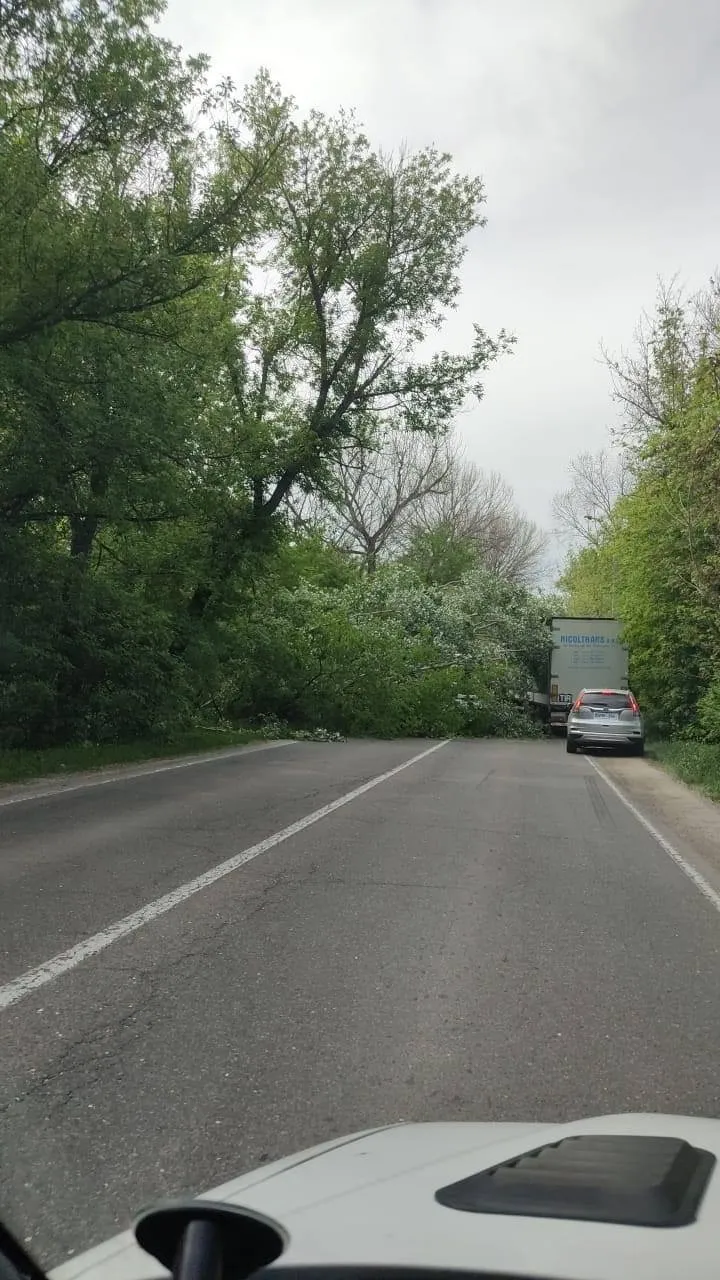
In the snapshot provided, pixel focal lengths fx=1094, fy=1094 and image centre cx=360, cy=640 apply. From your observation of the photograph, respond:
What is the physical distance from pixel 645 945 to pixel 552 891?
1.63 m

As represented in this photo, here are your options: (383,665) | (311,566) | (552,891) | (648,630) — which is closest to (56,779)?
(552,891)

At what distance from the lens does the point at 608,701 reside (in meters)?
27.8

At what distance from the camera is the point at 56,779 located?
52.0 feet

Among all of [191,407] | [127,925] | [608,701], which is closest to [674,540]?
[608,701]

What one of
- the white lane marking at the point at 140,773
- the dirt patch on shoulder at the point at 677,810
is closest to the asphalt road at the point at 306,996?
the dirt patch on shoulder at the point at 677,810

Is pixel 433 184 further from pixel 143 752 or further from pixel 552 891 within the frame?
pixel 552 891

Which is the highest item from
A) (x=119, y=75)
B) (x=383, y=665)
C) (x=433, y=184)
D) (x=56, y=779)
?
(x=433, y=184)

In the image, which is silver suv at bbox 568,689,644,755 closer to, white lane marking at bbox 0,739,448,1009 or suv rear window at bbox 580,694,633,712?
suv rear window at bbox 580,694,633,712

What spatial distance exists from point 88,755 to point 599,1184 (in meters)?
17.2

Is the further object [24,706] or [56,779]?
[24,706]

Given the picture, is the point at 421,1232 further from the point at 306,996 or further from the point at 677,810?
the point at 677,810

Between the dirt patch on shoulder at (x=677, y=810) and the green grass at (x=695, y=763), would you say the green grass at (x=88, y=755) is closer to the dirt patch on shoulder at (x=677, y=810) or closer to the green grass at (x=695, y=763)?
the dirt patch on shoulder at (x=677, y=810)

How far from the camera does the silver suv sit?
27391mm

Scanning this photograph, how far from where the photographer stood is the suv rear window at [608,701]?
1091 inches
